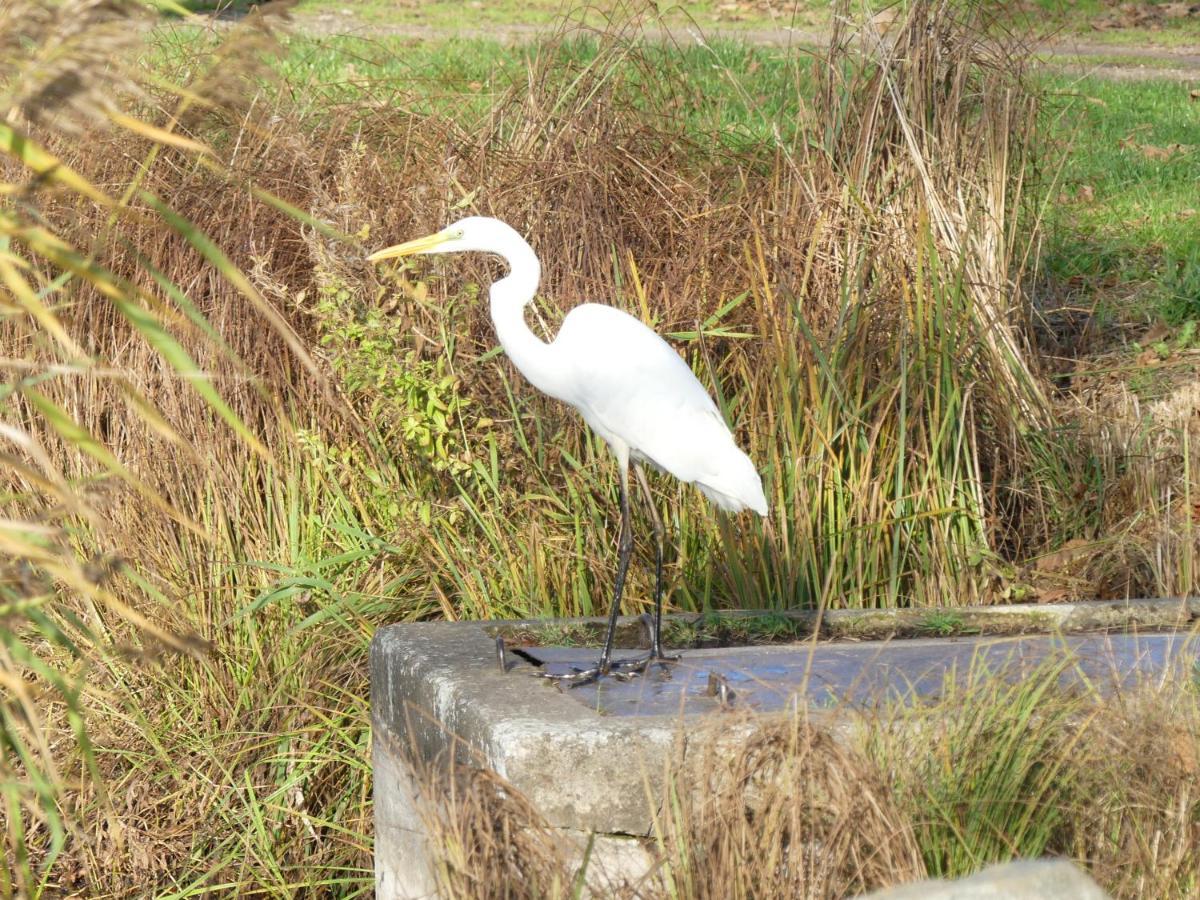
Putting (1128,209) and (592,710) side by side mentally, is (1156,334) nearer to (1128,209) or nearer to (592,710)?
(1128,209)

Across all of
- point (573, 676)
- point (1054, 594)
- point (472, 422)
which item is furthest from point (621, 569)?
point (1054, 594)

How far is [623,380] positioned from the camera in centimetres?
340

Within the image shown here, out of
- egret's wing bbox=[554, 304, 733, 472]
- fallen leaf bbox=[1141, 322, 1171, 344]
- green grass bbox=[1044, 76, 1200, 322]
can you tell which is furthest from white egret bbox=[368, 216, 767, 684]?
fallen leaf bbox=[1141, 322, 1171, 344]

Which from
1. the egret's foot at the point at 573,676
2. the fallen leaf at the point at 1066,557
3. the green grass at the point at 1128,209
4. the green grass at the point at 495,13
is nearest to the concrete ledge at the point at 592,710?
the egret's foot at the point at 573,676

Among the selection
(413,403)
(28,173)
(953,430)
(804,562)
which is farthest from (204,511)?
(953,430)

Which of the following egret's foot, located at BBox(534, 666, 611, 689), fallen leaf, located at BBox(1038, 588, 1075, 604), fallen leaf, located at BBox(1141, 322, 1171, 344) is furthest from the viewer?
fallen leaf, located at BBox(1141, 322, 1171, 344)

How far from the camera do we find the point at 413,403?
411 cm

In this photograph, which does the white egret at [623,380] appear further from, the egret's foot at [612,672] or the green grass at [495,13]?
the green grass at [495,13]

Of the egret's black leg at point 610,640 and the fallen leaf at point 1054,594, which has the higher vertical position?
the egret's black leg at point 610,640

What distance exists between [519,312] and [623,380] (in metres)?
0.30

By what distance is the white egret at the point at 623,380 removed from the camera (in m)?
3.41

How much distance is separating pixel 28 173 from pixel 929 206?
253 centimetres

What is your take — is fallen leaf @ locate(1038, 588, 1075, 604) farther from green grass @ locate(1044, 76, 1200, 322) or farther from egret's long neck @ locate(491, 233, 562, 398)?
green grass @ locate(1044, 76, 1200, 322)

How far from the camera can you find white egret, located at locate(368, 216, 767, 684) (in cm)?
341
